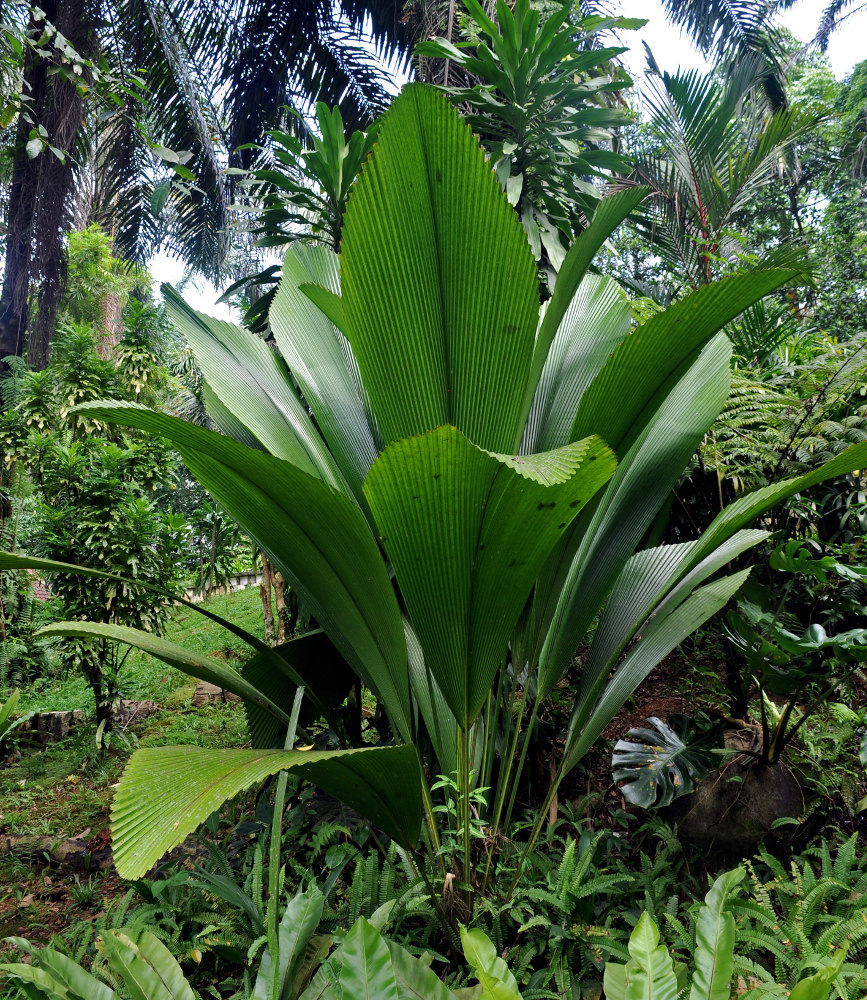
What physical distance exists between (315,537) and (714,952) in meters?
0.86

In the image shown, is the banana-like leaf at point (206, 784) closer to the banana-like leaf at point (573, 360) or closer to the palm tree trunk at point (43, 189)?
the banana-like leaf at point (573, 360)

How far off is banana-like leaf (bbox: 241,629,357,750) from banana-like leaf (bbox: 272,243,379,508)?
491 mm

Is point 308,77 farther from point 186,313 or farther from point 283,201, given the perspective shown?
point 186,313

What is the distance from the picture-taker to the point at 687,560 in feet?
4.01

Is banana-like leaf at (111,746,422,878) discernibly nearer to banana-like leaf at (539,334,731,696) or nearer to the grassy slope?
banana-like leaf at (539,334,731,696)

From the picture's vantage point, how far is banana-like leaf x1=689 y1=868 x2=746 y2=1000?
2.98ft

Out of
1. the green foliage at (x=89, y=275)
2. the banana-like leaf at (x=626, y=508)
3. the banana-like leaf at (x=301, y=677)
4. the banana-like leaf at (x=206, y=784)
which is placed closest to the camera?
the banana-like leaf at (x=206, y=784)

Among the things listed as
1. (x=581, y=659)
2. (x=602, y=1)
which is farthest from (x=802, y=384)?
(x=602, y=1)

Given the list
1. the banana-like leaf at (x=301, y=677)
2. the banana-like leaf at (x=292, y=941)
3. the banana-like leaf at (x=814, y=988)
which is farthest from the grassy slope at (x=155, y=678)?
the banana-like leaf at (x=814, y=988)

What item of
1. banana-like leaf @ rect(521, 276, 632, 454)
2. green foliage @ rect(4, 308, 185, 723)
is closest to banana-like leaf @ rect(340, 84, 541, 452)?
banana-like leaf @ rect(521, 276, 632, 454)

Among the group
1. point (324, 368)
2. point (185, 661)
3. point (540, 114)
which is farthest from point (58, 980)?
point (540, 114)

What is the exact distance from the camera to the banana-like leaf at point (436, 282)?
0.90 meters

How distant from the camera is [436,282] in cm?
99

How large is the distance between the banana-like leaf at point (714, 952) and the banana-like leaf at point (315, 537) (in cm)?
56
